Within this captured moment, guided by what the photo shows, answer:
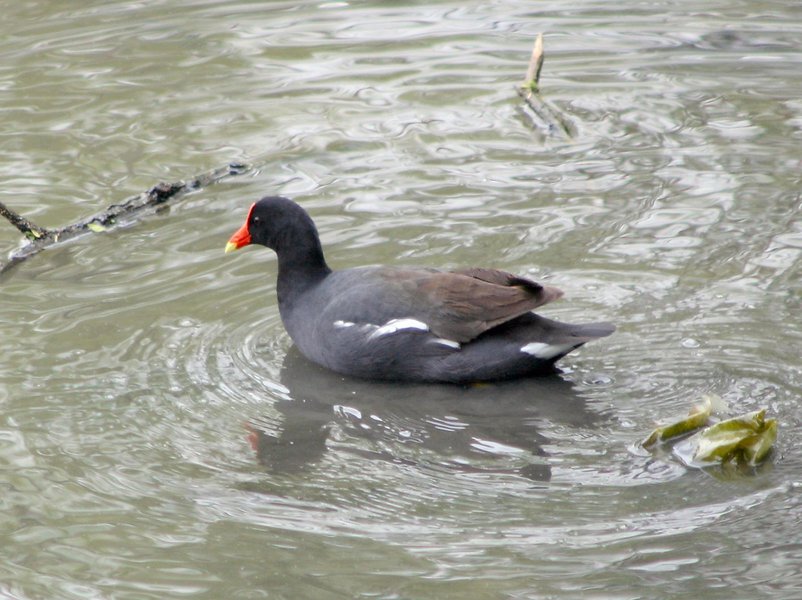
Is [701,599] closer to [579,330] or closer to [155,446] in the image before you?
[579,330]

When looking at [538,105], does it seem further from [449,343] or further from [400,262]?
[449,343]

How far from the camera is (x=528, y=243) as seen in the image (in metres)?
6.50

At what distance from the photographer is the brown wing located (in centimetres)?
521

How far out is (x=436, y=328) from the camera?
5.29 meters

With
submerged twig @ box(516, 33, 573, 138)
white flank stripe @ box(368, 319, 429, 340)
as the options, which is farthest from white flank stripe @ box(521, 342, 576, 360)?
submerged twig @ box(516, 33, 573, 138)

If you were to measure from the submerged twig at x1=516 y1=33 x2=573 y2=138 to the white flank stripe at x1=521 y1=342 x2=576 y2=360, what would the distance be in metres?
3.07

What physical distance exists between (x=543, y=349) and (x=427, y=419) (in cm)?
58

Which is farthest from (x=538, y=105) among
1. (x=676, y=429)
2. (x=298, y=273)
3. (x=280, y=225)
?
(x=676, y=429)

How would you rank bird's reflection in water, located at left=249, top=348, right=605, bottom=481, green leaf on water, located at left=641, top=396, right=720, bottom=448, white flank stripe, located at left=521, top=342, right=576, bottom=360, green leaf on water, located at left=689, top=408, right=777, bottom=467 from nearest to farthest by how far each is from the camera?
green leaf on water, located at left=689, top=408, right=777, bottom=467
green leaf on water, located at left=641, top=396, right=720, bottom=448
bird's reflection in water, located at left=249, top=348, right=605, bottom=481
white flank stripe, located at left=521, top=342, right=576, bottom=360

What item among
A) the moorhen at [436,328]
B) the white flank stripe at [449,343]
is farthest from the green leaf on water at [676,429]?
the white flank stripe at [449,343]

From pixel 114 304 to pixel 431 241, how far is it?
5.63 feet

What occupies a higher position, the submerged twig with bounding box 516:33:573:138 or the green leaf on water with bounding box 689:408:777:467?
the submerged twig with bounding box 516:33:573:138

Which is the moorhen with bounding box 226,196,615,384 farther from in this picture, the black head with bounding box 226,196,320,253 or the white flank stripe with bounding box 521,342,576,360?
the black head with bounding box 226,196,320,253

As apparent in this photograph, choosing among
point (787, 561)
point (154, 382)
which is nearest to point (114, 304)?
point (154, 382)
